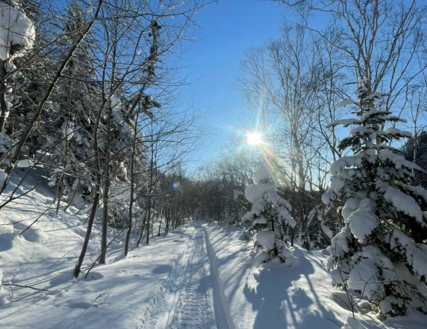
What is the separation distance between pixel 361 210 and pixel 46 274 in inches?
289

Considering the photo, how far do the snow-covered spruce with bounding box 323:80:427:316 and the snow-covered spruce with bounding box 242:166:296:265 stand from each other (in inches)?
124

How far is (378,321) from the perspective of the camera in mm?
3660

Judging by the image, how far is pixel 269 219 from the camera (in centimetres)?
812

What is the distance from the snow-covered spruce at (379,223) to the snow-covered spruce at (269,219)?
3.16 m

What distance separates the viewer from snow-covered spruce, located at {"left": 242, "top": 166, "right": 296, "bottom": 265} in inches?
295

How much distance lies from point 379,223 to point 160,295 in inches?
184

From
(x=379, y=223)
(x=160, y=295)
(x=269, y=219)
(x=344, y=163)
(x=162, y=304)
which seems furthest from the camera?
(x=269, y=219)

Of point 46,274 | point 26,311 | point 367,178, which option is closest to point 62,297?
point 26,311

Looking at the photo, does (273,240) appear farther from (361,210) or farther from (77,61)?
(77,61)

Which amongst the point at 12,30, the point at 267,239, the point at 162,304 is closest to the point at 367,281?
the point at 162,304

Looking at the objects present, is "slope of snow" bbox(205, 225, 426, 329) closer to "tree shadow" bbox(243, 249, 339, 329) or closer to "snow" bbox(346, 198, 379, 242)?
"tree shadow" bbox(243, 249, 339, 329)

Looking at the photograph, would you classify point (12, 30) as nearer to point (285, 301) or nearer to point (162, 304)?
point (162, 304)

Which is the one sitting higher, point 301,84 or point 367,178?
point 301,84

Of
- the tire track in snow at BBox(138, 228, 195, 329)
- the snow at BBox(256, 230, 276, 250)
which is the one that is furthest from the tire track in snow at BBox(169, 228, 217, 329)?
the snow at BBox(256, 230, 276, 250)
